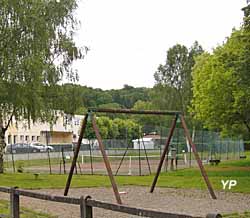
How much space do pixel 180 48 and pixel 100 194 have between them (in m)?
59.0

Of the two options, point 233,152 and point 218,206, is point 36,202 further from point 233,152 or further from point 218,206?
point 233,152

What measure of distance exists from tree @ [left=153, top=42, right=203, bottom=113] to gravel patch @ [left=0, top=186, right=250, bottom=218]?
52.2 metres

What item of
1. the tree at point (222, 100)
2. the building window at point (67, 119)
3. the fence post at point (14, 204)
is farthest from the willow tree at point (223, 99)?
the fence post at point (14, 204)

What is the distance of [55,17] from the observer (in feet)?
88.1

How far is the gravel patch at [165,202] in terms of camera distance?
13443 millimetres

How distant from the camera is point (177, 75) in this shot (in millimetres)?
75250

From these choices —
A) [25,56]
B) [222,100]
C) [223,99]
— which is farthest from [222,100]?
[25,56]

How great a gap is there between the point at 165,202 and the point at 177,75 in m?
60.0

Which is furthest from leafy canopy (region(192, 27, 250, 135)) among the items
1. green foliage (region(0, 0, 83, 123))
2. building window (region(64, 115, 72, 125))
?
green foliage (region(0, 0, 83, 123))

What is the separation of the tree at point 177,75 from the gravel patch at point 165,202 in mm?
52205

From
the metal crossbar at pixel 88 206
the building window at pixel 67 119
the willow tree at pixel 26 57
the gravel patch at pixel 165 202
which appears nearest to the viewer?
the metal crossbar at pixel 88 206

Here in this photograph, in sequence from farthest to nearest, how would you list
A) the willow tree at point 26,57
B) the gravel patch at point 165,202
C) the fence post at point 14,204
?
the willow tree at point 26,57, the gravel patch at point 165,202, the fence post at point 14,204

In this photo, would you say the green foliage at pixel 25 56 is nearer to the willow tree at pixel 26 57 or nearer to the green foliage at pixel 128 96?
the willow tree at pixel 26 57

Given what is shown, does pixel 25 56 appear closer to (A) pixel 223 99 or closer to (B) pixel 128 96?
(A) pixel 223 99
